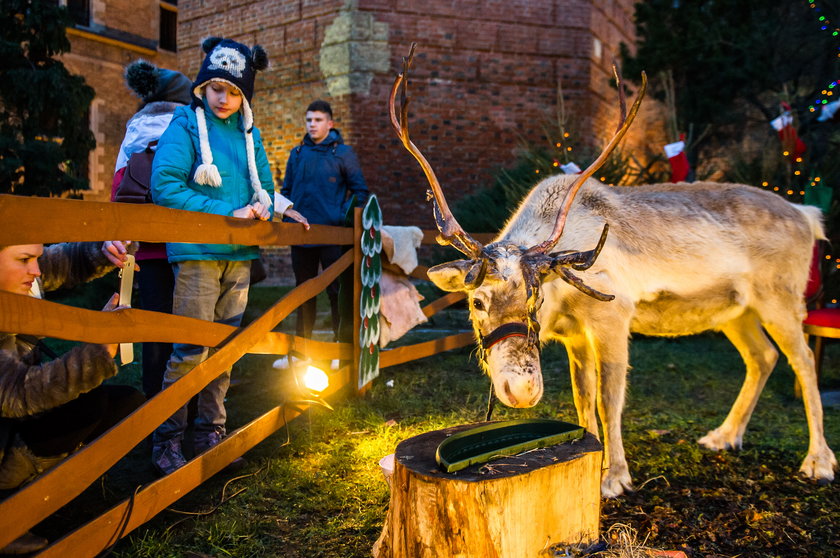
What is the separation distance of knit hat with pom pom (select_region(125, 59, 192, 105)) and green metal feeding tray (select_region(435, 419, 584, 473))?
2757 millimetres

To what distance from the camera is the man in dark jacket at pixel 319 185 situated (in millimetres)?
5328

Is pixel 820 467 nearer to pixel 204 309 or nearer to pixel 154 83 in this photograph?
pixel 204 309

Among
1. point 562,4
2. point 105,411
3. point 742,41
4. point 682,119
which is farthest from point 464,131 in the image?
point 105,411

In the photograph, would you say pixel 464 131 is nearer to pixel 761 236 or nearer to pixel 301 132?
pixel 301 132

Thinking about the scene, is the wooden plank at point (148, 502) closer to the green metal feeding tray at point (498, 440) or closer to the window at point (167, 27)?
the green metal feeding tray at point (498, 440)

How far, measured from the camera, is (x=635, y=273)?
3.58m

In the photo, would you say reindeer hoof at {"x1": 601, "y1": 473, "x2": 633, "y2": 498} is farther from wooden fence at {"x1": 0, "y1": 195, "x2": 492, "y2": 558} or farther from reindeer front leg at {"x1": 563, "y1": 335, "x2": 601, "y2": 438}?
wooden fence at {"x1": 0, "y1": 195, "x2": 492, "y2": 558}

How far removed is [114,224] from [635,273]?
277cm

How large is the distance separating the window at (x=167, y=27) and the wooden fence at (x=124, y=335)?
18.3 m

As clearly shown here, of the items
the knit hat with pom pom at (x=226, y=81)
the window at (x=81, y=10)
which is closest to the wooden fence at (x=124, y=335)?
the knit hat with pom pom at (x=226, y=81)

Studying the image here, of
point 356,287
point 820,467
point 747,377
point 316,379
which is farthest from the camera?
point 356,287

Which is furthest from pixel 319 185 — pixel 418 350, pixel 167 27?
pixel 167 27

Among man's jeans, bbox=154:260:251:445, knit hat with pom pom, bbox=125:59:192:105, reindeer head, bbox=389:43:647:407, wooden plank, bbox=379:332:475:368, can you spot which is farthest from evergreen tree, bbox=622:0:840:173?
man's jeans, bbox=154:260:251:445

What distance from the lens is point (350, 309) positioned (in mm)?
4551
